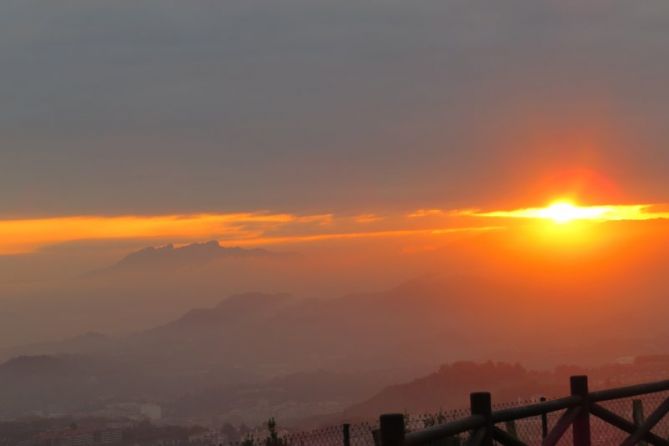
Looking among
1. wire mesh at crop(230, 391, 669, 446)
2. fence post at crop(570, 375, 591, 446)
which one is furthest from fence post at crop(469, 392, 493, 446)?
wire mesh at crop(230, 391, 669, 446)

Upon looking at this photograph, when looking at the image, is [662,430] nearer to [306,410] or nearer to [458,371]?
[458,371]

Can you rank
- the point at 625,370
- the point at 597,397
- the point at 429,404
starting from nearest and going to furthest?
the point at 597,397 < the point at 625,370 < the point at 429,404

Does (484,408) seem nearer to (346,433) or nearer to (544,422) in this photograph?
(544,422)

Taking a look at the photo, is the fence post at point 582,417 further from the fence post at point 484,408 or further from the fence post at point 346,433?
the fence post at point 346,433

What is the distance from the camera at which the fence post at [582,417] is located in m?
11.3

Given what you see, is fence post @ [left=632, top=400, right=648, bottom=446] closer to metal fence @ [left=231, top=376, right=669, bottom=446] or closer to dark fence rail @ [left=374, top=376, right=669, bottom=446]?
metal fence @ [left=231, top=376, right=669, bottom=446]

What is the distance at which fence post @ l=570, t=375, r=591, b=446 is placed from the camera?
11.3 meters

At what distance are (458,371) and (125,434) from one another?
52.5 metres

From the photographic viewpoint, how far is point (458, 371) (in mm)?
137125

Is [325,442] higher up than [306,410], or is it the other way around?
[306,410]

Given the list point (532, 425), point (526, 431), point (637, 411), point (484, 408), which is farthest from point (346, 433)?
point (484, 408)

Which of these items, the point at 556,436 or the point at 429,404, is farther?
the point at 429,404

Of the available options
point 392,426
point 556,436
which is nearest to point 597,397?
point 556,436

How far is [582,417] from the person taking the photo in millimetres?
11320
